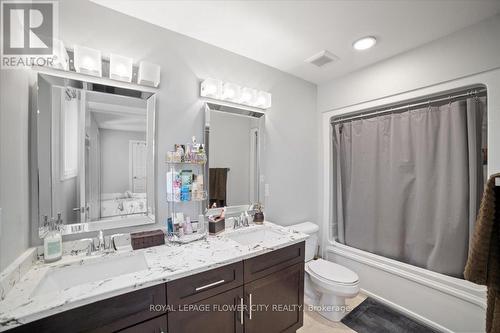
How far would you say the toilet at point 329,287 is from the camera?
1786mm

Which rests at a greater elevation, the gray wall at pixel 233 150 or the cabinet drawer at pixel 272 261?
the gray wall at pixel 233 150

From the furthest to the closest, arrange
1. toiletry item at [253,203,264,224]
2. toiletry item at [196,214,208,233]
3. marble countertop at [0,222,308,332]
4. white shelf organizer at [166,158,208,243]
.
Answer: toiletry item at [253,203,264,224]
toiletry item at [196,214,208,233]
white shelf organizer at [166,158,208,243]
marble countertop at [0,222,308,332]

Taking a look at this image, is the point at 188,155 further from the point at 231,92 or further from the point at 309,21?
the point at 309,21

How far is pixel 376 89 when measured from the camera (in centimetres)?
215

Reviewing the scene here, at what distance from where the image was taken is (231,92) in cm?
184

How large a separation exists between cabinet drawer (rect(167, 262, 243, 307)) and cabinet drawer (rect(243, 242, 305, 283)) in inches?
2.8

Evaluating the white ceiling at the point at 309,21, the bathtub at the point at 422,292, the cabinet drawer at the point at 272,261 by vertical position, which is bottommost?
the bathtub at the point at 422,292

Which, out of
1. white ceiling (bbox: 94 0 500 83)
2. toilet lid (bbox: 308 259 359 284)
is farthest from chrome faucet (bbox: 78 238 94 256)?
toilet lid (bbox: 308 259 359 284)

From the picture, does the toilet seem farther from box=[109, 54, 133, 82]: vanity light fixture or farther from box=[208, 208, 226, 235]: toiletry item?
box=[109, 54, 133, 82]: vanity light fixture

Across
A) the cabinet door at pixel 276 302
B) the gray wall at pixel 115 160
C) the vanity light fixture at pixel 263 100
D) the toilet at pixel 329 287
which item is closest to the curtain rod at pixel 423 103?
the vanity light fixture at pixel 263 100

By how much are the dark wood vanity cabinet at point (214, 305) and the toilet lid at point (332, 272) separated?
356mm

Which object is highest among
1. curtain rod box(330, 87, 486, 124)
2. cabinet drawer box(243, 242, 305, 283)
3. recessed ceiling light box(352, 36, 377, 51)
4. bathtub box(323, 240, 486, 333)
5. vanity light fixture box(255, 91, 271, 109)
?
recessed ceiling light box(352, 36, 377, 51)

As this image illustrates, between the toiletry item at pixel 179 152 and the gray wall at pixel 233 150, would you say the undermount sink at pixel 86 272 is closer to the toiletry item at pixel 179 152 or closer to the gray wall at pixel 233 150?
the toiletry item at pixel 179 152

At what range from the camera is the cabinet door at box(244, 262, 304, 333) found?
4.46ft
